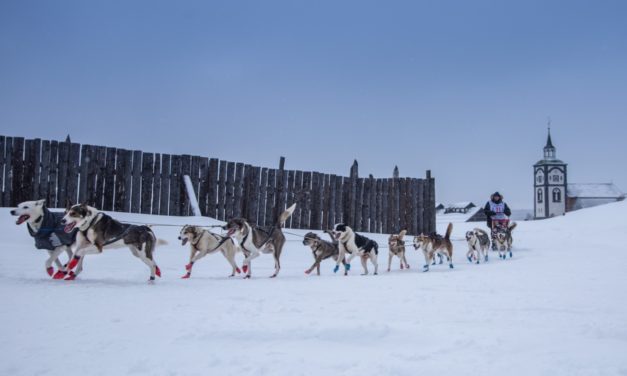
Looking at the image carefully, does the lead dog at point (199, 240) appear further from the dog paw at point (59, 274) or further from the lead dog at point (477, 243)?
the lead dog at point (477, 243)

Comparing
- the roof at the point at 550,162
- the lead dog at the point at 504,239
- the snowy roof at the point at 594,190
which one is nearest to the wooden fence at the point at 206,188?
the lead dog at the point at 504,239

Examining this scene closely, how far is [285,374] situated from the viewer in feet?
9.91

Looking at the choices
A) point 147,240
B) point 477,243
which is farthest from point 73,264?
point 477,243

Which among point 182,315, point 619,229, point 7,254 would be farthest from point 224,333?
point 619,229

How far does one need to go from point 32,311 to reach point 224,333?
2.09 metres

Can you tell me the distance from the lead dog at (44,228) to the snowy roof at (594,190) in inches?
3730

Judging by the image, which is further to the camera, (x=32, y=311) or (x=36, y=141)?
(x=36, y=141)

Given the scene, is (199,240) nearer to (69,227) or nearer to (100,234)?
(100,234)

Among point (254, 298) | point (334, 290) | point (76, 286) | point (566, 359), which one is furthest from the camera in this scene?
point (334, 290)

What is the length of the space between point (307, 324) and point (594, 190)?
97509mm

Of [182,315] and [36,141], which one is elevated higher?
[36,141]

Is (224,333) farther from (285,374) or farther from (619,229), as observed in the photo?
(619,229)

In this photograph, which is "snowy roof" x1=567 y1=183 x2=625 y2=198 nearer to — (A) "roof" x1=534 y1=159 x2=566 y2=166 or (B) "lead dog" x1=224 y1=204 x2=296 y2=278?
(A) "roof" x1=534 y1=159 x2=566 y2=166

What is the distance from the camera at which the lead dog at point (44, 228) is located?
6977 mm
